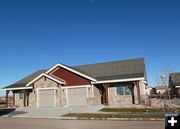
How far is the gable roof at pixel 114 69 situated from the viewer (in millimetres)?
21138

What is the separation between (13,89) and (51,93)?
7.52m

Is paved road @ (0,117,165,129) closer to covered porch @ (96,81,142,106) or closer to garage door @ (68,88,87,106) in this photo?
covered porch @ (96,81,142,106)

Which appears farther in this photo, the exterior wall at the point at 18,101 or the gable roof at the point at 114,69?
the exterior wall at the point at 18,101

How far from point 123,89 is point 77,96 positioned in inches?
234

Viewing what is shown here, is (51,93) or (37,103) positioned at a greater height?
(51,93)

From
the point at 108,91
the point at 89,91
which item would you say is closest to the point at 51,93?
the point at 89,91

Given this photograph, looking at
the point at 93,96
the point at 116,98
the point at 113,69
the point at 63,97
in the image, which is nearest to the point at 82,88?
the point at 93,96

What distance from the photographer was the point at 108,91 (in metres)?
20.9

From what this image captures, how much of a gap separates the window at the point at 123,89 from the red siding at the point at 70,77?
402cm

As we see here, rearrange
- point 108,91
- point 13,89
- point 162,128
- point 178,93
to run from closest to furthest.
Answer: point 162,128
point 108,91
point 13,89
point 178,93

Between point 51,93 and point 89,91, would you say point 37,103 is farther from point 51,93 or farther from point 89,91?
point 89,91

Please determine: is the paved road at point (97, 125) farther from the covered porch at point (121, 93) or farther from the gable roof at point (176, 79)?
the gable roof at point (176, 79)

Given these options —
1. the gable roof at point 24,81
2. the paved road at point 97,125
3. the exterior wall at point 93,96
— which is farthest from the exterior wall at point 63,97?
the paved road at point 97,125

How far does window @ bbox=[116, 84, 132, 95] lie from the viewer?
65.5 feet
